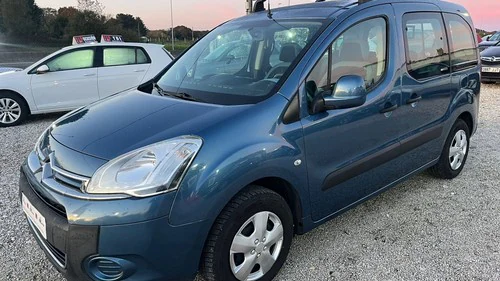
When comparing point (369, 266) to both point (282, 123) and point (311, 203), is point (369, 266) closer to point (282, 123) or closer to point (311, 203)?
point (311, 203)

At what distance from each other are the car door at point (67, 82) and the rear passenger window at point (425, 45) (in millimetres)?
5614

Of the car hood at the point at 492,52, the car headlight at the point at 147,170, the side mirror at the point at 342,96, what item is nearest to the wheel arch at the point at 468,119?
the side mirror at the point at 342,96

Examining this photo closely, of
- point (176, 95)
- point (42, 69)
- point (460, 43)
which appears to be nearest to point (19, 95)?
point (42, 69)

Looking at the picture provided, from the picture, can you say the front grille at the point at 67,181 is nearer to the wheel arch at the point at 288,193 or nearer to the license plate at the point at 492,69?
the wheel arch at the point at 288,193

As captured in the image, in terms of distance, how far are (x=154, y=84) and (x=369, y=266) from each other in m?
2.01

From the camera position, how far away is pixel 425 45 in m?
3.33

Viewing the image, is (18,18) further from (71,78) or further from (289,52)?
(289,52)

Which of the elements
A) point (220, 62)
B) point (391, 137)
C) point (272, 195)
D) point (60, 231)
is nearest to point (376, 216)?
point (391, 137)

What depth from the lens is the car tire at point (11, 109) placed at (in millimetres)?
6609

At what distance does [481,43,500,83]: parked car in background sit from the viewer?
33.4ft

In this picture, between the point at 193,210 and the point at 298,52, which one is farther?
the point at 298,52

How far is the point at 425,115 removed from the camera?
10.8 ft

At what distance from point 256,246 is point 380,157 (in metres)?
1.25

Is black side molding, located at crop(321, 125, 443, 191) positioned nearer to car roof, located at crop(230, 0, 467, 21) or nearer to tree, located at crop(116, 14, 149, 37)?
car roof, located at crop(230, 0, 467, 21)
